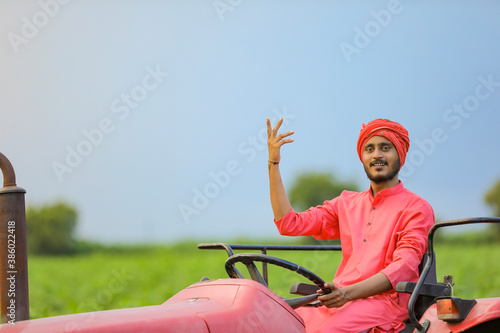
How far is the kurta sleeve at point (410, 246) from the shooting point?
3006 millimetres

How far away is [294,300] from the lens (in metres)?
2.81

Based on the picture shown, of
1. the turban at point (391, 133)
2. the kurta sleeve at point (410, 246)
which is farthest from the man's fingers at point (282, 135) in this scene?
the kurta sleeve at point (410, 246)

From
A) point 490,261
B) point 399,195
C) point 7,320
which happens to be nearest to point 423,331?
point 399,195

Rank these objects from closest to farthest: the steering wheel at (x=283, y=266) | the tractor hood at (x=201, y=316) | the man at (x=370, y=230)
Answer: the tractor hood at (x=201, y=316)
the steering wheel at (x=283, y=266)
the man at (x=370, y=230)

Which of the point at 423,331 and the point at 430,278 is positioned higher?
the point at 430,278

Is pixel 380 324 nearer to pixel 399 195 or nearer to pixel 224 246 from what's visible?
pixel 399 195

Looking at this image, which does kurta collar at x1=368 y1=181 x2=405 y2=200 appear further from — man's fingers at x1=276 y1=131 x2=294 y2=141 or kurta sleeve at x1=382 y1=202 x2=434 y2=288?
man's fingers at x1=276 y1=131 x2=294 y2=141

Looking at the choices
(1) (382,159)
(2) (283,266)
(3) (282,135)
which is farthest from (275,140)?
(2) (283,266)

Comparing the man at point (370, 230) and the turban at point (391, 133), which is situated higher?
the turban at point (391, 133)

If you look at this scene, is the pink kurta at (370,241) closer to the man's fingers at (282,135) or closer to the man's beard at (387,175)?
the man's beard at (387,175)

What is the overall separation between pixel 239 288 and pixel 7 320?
0.93m

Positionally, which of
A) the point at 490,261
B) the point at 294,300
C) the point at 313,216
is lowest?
the point at 490,261

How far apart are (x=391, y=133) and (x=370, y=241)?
603mm

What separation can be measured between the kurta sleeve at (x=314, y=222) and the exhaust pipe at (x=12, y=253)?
1.60m
